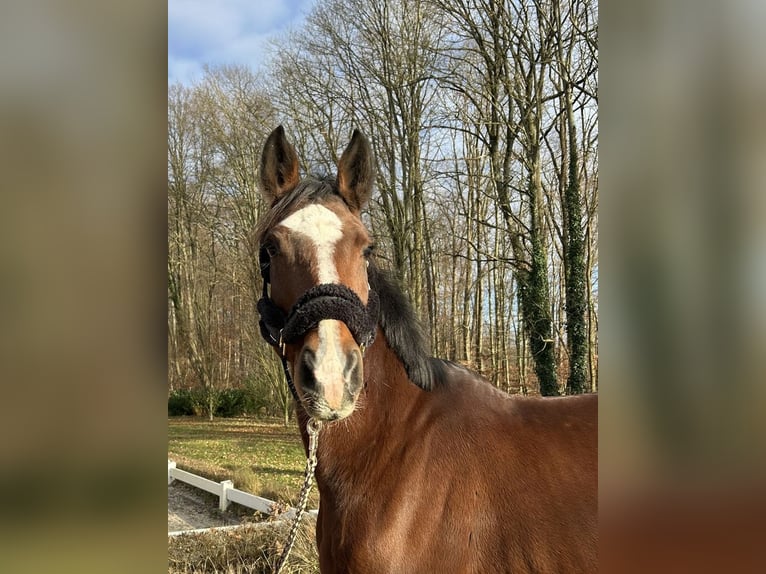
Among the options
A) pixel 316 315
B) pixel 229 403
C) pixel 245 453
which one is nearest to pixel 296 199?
pixel 316 315

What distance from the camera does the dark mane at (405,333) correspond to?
2.13 m

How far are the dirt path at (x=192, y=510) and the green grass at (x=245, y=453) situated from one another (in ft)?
1.44

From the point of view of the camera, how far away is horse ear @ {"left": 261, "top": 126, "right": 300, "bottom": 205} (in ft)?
7.13

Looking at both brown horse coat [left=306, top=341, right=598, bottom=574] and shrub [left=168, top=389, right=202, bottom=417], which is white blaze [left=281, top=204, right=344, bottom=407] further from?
shrub [left=168, top=389, right=202, bottom=417]

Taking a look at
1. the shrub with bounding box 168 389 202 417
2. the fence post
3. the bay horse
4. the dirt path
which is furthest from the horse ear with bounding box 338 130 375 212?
the shrub with bounding box 168 389 202 417

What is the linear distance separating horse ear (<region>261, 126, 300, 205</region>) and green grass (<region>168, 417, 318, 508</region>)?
4647 millimetres

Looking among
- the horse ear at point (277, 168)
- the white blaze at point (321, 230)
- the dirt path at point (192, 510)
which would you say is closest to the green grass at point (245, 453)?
the dirt path at point (192, 510)
